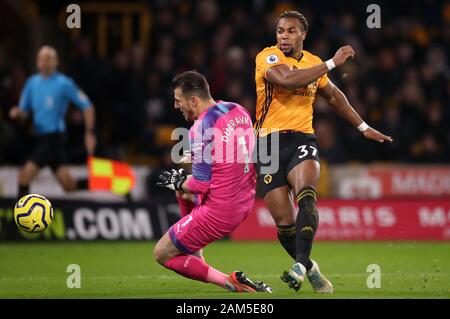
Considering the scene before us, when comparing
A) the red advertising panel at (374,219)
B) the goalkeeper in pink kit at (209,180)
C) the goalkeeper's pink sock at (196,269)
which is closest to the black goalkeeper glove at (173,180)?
the goalkeeper in pink kit at (209,180)

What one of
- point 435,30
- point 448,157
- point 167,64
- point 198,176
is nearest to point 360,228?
point 448,157

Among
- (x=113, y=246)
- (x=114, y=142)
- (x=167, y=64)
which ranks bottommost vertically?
(x=113, y=246)

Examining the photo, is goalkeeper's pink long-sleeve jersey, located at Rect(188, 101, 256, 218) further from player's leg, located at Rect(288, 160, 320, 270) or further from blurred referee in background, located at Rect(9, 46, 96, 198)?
blurred referee in background, located at Rect(9, 46, 96, 198)

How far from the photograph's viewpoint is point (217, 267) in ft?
35.7

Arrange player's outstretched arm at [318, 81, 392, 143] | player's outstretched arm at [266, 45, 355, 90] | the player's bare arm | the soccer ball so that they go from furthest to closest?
the player's bare arm → the soccer ball → player's outstretched arm at [318, 81, 392, 143] → player's outstretched arm at [266, 45, 355, 90]

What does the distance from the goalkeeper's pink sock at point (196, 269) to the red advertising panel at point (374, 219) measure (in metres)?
6.84

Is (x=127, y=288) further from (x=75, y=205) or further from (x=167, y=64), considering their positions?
(x=167, y=64)

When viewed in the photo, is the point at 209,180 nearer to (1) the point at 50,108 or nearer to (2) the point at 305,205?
(2) the point at 305,205

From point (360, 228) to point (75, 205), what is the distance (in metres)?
4.29

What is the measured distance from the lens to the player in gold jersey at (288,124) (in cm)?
832

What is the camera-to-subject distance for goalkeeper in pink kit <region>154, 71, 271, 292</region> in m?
7.86

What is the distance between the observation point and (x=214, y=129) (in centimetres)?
786

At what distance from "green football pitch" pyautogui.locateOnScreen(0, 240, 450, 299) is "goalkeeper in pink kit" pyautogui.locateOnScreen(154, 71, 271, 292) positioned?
285 mm

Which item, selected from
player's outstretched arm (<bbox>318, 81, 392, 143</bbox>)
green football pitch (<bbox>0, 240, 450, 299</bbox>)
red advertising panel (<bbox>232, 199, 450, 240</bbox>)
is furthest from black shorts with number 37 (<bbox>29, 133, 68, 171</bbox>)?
player's outstretched arm (<bbox>318, 81, 392, 143</bbox>)
